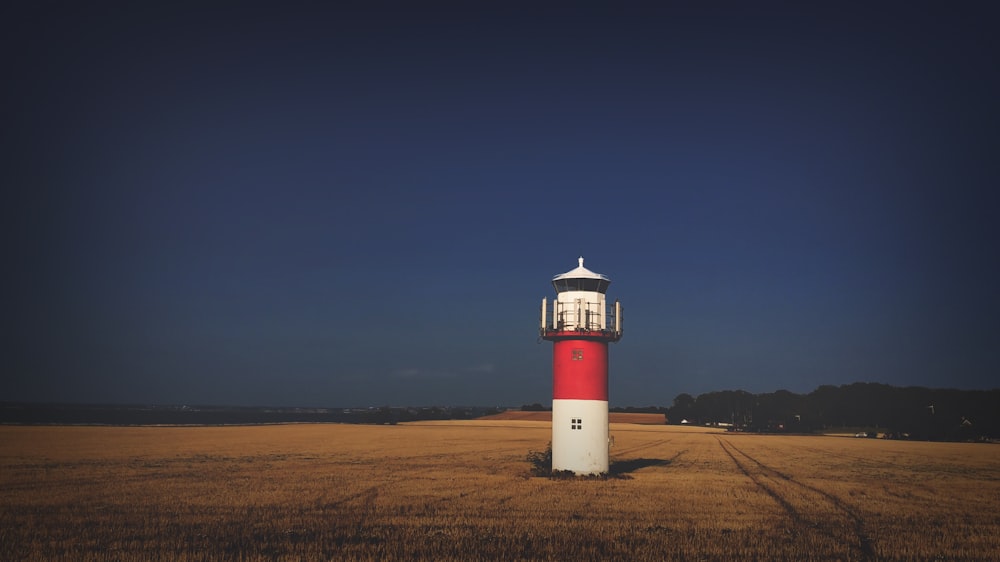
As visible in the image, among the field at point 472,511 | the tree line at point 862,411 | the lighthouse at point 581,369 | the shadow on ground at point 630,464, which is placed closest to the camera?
the field at point 472,511

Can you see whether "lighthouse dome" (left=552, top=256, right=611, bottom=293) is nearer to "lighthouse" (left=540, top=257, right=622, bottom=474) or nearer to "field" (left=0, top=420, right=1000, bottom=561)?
"lighthouse" (left=540, top=257, right=622, bottom=474)

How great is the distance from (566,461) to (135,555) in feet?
66.5

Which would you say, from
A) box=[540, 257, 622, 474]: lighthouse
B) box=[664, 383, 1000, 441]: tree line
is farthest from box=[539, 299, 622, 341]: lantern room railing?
box=[664, 383, 1000, 441]: tree line

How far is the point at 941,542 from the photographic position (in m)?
22.8

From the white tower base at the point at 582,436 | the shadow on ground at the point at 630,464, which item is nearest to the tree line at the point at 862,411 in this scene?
the shadow on ground at the point at 630,464

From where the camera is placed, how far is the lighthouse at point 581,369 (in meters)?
35.3

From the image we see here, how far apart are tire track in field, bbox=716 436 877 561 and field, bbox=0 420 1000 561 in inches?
3.9

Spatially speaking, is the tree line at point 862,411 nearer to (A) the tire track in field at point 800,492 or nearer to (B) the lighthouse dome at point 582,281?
(A) the tire track in field at point 800,492

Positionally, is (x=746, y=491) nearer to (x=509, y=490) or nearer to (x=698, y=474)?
(x=698, y=474)

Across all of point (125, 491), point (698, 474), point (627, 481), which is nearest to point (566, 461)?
point (627, 481)

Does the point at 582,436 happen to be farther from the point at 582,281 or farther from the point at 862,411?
the point at 862,411

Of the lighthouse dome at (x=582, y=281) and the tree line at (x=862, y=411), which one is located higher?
the lighthouse dome at (x=582, y=281)

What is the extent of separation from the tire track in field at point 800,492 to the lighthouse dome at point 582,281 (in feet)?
37.0

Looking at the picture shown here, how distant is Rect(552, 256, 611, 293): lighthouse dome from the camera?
3600 cm
